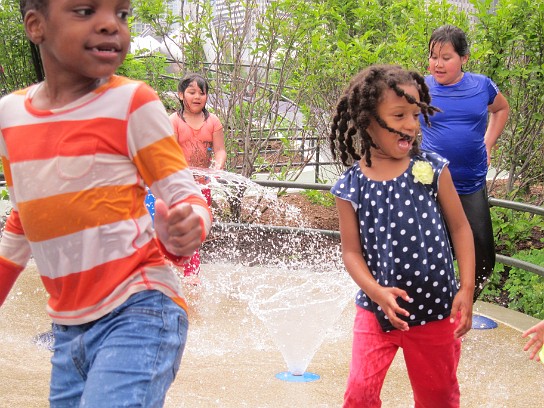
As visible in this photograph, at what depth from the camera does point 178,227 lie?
1.98 m

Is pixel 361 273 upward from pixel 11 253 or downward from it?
downward

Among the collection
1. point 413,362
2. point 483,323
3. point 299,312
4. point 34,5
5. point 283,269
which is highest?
point 34,5

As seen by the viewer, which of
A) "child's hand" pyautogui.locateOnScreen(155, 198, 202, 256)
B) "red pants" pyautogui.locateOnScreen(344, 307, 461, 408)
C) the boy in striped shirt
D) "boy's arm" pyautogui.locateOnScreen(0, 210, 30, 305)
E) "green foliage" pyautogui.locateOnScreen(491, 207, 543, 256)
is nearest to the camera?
"child's hand" pyautogui.locateOnScreen(155, 198, 202, 256)

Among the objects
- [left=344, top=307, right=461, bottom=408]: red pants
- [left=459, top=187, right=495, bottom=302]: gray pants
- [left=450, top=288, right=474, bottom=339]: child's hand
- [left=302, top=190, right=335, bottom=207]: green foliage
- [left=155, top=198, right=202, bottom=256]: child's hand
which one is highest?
[left=155, top=198, right=202, bottom=256]: child's hand

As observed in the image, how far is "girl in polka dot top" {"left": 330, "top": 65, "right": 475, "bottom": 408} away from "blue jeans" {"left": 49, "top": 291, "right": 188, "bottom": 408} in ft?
3.45

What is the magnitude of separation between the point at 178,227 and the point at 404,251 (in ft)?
4.42

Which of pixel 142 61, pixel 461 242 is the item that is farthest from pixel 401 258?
pixel 142 61

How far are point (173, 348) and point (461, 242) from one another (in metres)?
1.39

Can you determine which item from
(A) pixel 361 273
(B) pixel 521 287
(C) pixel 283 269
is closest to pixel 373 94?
(A) pixel 361 273

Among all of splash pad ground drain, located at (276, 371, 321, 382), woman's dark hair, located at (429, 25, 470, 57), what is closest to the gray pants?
woman's dark hair, located at (429, 25, 470, 57)

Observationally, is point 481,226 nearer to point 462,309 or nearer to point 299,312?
point 299,312

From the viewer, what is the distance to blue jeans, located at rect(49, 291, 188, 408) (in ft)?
6.76

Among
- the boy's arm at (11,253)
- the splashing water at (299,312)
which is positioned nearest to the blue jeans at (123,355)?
the boy's arm at (11,253)

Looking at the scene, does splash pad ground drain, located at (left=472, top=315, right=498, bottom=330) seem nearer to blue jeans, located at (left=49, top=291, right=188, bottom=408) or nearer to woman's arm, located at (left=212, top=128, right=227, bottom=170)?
woman's arm, located at (left=212, top=128, right=227, bottom=170)
